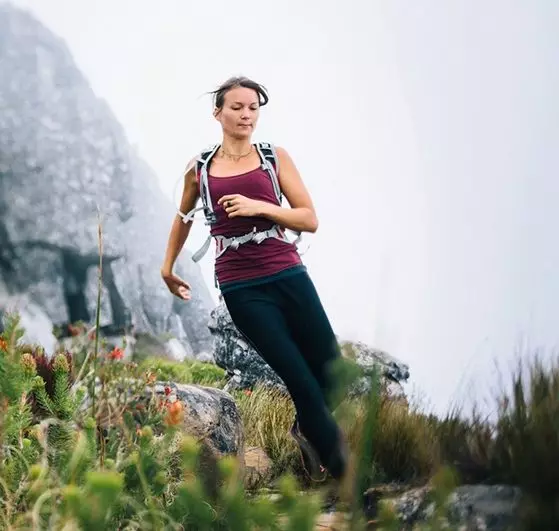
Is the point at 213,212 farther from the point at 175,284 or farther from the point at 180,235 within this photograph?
the point at 175,284

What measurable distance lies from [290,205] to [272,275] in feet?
1.47

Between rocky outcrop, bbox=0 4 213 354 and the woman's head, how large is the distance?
22.4 meters

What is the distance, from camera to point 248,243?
4.02 metres

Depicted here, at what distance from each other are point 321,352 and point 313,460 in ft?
1.69

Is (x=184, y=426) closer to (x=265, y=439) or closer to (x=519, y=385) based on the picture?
(x=265, y=439)

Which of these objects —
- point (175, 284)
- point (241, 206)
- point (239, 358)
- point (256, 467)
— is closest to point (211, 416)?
point (256, 467)

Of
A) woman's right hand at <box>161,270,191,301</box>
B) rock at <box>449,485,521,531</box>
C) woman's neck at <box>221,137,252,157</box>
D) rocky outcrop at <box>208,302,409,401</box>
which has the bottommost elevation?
rocky outcrop at <box>208,302,409,401</box>

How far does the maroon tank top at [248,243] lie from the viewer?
3.99 meters

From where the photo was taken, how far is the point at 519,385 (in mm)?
2420

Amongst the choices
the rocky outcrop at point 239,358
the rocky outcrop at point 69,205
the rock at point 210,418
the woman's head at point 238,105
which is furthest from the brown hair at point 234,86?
the rocky outcrop at point 69,205

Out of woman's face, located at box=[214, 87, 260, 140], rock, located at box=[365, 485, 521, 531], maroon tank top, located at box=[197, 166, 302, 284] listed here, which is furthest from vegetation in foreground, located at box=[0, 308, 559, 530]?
woman's face, located at box=[214, 87, 260, 140]

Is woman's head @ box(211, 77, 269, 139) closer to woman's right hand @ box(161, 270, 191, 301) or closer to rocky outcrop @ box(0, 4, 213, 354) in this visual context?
woman's right hand @ box(161, 270, 191, 301)

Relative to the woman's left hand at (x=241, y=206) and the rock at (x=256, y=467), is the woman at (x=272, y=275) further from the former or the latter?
the rock at (x=256, y=467)

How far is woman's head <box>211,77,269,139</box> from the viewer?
4.23 m
